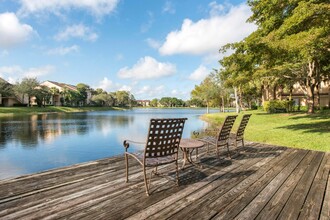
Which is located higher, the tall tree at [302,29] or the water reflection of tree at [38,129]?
the tall tree at [302,29]

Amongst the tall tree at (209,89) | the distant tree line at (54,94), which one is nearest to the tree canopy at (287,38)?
the tall tree at (209,89)

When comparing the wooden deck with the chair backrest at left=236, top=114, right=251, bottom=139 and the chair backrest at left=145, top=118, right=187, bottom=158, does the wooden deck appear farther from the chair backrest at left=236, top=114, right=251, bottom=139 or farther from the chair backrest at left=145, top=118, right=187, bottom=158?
the chair backrest at left=236, top=114, right=251, bottom=139

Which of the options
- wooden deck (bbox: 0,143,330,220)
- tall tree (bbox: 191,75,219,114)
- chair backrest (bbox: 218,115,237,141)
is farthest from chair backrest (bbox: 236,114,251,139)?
tall tree (bbox: 191,75,219,114)

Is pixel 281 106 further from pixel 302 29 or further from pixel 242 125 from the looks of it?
pixel 242 125

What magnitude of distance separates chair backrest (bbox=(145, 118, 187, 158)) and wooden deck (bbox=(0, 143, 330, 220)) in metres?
0.66

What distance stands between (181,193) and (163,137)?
0.96 meters

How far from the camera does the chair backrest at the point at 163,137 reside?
3.33 metres

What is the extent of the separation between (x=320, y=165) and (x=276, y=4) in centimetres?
882

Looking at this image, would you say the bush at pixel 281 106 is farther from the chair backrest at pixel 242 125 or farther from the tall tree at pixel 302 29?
the chair backrest at pixel 242 125

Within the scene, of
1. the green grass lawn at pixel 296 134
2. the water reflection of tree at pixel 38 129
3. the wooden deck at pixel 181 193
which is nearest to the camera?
the wooden deck at pixel 181 193

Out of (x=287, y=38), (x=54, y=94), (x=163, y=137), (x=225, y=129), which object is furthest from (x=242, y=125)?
(x=54, y=94)

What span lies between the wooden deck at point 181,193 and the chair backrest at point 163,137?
0.66 meters

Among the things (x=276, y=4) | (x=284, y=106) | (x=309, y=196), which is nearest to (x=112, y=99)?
(x=284, y=106)

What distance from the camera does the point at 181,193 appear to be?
3.39 metres
